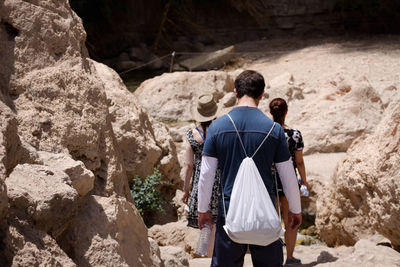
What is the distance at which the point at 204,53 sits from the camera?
15188 millimetres

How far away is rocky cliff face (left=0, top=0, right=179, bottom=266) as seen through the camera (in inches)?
93.0

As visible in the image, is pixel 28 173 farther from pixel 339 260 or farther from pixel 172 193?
pixel 172 193

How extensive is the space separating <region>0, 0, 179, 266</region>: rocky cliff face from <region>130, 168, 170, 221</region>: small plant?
1950mm

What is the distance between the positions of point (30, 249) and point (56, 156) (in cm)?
71

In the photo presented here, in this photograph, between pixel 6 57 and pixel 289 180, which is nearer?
pixel 289 180

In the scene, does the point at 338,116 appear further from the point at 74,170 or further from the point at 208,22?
the point at 208,22

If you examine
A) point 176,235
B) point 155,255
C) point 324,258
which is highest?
point 155,255

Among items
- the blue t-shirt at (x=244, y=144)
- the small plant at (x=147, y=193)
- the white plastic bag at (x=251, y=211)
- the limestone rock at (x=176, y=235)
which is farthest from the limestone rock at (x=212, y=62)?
the white plastic bag at (x=251, y=211)

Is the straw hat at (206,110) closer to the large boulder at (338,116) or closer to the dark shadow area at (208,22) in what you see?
the large boulder at (338,116)

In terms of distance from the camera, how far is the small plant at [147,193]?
18.5 feet

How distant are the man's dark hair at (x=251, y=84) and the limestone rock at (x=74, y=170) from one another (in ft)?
2.78

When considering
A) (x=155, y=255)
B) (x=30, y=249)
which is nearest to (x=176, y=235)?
(x=155, y=255)

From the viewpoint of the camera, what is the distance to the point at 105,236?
2.78 meters

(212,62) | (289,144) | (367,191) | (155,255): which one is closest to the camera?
(155,255)
